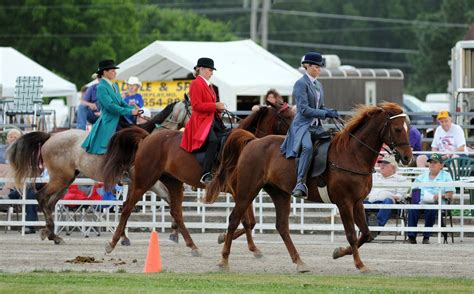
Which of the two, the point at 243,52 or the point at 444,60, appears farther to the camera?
the point at 444,60

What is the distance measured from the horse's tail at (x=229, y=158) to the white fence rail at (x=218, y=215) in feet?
13.4

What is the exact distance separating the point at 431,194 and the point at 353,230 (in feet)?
18.2

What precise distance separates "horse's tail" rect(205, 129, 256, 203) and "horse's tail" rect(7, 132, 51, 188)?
4.53m

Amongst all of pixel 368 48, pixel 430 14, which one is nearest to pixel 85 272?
pixel 430 14

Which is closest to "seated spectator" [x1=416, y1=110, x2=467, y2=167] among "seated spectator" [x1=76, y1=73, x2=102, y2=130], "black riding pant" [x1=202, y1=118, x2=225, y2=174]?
"seated spectator" [x1=76, y1=73, x2=102, y2=130]

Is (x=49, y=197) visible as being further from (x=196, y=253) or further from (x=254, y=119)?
(x=254, y=119)

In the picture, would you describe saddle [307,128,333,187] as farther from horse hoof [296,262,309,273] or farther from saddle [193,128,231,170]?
saddle [193,128,231,170]

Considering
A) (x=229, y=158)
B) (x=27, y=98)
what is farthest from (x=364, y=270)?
(x=27, y=98)

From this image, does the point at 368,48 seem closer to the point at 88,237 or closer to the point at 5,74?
the point at 5,74

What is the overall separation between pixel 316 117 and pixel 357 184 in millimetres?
943

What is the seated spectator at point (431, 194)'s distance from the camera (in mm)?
20672

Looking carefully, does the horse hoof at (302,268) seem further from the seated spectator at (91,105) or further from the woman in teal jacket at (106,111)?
the seated spectator at (91,105)

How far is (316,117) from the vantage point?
16.1 metres

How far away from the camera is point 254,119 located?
18.5 m
